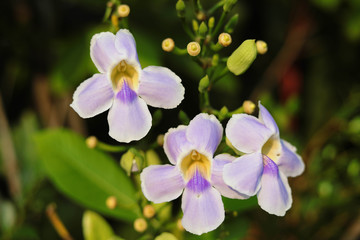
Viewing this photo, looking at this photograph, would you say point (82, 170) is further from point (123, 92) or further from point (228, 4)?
point (228, 4)

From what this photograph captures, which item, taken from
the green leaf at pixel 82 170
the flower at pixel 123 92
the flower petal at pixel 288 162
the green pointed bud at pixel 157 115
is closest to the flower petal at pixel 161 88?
the flower at pixel 123 92

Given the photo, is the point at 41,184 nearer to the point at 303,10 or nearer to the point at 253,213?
the point at 253,213

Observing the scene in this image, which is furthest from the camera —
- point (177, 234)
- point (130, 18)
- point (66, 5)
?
point (66, 5)

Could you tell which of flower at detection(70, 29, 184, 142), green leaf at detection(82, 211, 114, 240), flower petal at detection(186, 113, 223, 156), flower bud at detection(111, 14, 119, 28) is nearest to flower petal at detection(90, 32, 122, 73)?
flower at detection(70, 29, 184, 142)

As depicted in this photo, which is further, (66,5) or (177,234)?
(66,5)

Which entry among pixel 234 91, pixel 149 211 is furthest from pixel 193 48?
pixel 234 91

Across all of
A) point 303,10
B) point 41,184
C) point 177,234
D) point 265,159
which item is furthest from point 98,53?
point 303,10

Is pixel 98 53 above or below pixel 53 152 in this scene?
above
